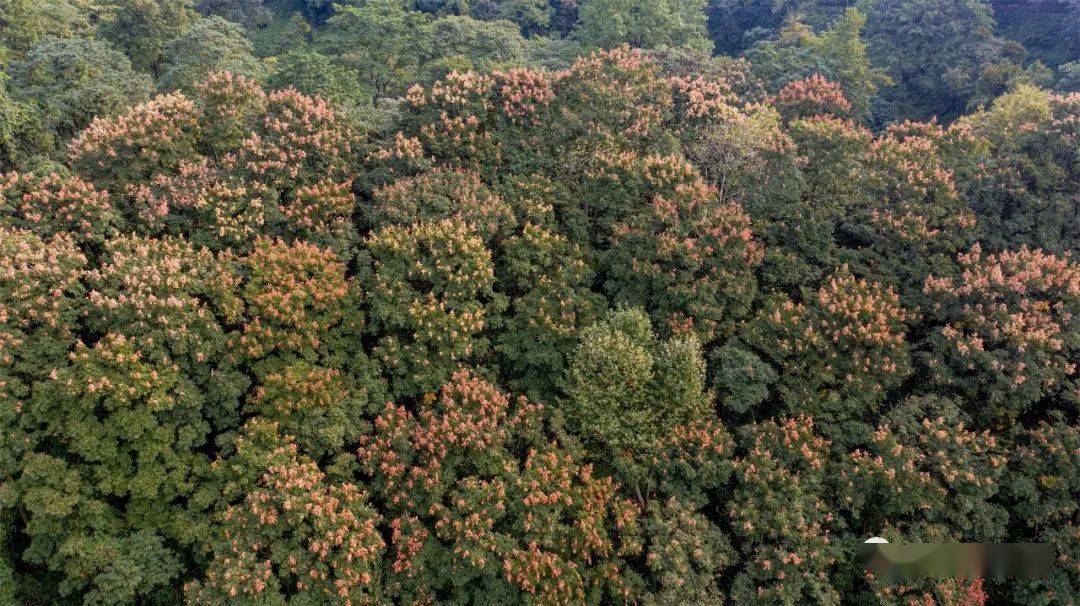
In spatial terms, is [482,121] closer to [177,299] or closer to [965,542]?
[177,299]

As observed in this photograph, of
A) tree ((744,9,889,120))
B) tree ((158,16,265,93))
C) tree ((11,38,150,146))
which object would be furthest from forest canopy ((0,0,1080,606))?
tree ((744,9,889,120))

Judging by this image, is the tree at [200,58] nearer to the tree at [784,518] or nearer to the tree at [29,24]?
the tree at [29,24]

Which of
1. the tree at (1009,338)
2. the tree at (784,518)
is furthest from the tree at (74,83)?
the tree at (1009,338)

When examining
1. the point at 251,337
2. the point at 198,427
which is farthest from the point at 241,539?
the point at 251,337

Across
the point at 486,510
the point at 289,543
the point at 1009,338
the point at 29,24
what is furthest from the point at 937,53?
the point at 29,24

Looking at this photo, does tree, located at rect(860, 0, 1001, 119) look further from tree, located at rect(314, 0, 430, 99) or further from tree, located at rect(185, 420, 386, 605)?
tree, located at rect(185, 420, 386, 605)
